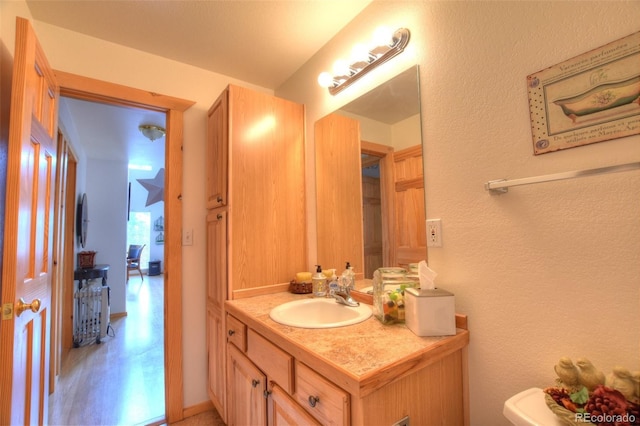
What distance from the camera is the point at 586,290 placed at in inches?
A: 32.4

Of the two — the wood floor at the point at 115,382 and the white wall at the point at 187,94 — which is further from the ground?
the white wall at the point at 187,94

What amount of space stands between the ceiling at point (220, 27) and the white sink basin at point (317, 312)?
1570 millimetres

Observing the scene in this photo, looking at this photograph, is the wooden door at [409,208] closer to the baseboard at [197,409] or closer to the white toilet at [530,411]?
the white toilet at [530,411]

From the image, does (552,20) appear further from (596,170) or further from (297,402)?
(297,402)

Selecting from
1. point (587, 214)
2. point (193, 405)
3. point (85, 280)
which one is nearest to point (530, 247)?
point (587, 214)

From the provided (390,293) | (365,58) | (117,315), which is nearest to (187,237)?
(390,293)

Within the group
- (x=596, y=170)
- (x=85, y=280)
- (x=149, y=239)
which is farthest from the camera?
(x=149, y=239)

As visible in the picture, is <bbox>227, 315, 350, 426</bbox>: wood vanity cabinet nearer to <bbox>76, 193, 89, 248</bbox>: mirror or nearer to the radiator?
the radiator

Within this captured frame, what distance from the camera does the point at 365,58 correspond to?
1.50 metres

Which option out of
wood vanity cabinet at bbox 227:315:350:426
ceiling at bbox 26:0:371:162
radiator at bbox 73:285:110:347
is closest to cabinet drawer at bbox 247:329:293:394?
wood vanity cabinet at bbox 227:315:350:426

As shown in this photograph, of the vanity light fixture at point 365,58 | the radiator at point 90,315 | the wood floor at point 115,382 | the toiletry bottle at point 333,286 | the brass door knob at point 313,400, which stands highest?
the vanity light fixture at point 365,58

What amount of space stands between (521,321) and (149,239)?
9704 mm

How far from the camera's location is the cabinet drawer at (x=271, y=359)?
3.41 ft

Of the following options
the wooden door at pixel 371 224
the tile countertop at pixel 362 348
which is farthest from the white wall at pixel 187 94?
the wooden door at pixel 371 224
